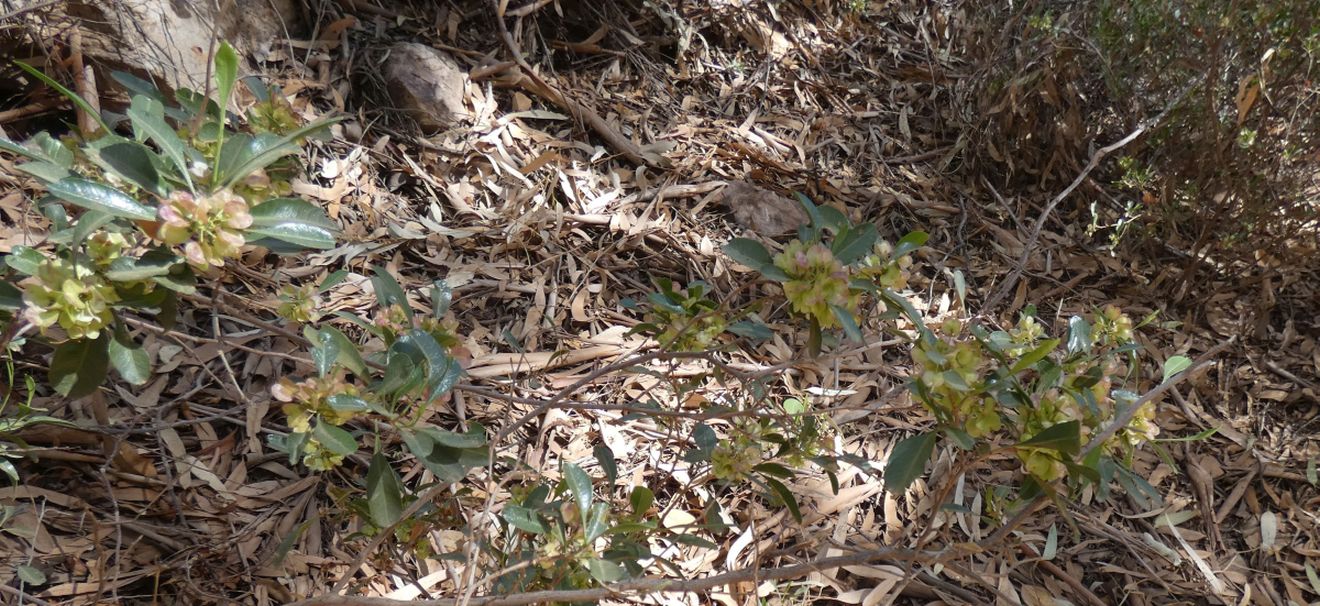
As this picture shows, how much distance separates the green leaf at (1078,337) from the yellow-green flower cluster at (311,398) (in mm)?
986

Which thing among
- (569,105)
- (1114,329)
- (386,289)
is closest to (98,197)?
(386,289)

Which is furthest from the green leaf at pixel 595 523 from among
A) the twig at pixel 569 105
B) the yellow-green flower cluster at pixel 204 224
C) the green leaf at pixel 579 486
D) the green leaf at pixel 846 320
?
the twig at pixel 569 105

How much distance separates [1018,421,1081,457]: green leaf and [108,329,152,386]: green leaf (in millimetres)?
1021

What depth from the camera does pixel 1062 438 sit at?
926 millimetres

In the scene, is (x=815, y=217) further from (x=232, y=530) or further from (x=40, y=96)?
(x=40, y=96)

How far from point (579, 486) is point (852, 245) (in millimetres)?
481

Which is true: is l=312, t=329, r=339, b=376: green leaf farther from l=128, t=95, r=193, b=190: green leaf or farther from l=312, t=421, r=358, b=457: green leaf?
l=128, t=95, r=193, b=190: green leaf

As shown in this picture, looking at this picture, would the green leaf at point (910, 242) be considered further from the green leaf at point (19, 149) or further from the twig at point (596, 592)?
the green leaf at point (19, 149)

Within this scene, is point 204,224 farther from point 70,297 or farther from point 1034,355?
point 1034,355

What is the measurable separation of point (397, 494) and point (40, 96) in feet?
4.76

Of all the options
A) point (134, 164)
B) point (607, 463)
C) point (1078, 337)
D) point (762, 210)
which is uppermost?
point (134, 164)

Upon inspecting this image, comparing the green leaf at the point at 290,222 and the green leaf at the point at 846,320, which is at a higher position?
the green leaf at the point at 290,222

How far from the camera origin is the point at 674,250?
89.6 inches

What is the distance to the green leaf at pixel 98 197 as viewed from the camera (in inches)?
32.8
